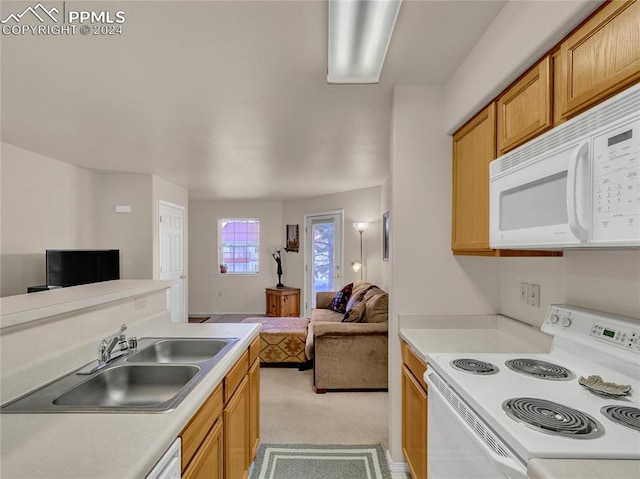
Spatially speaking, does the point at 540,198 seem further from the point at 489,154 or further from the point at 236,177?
the point at 236,177

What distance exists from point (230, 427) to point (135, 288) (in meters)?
0.92

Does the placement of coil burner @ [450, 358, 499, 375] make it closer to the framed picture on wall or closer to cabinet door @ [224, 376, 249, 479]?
cabinet door @ [224, 376, 249, 479]

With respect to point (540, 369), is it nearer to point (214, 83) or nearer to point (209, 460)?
point (209, 460)

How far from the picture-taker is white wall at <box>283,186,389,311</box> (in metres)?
→ 5.51

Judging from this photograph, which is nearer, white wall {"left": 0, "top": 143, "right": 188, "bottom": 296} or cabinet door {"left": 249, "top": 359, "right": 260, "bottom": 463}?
cabinet door {"left": 249, "top": 359, "right": 260, "bottom": 463}

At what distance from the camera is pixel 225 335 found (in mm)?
2113

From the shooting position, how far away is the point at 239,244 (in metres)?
7.61

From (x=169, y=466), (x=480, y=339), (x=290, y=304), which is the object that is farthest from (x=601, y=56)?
(x=290, y=304)

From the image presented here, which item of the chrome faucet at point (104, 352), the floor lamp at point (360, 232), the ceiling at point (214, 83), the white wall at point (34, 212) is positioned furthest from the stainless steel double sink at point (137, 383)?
the floor lamp at point (360, 232)

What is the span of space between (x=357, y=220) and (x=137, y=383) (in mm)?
4626

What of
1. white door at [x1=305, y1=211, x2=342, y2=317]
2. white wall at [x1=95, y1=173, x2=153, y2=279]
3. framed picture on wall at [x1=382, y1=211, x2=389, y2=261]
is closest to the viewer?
white wall at [x1=95, y1=173, x2=153, y2=279]

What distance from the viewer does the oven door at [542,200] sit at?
1050 millimetres

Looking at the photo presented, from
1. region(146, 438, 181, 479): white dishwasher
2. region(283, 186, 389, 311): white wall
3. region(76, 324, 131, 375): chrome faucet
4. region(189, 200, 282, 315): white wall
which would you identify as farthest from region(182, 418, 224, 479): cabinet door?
region(189, 200, 282, 315): white wall

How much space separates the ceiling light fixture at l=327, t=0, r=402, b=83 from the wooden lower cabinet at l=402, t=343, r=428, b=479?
157cm
